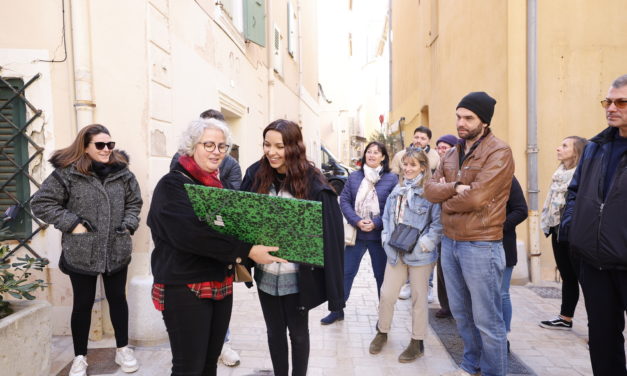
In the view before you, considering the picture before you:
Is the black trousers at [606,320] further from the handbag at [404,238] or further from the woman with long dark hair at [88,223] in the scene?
the woman with long dark hair at [88,223]

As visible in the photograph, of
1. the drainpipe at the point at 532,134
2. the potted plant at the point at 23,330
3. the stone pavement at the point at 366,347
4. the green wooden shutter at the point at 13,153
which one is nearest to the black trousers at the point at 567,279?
the stone pavement at the point at 366,347

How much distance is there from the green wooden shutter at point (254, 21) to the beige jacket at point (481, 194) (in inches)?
245

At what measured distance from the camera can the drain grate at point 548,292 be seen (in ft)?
17.9

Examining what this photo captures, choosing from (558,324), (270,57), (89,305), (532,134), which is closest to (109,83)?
(89,305)

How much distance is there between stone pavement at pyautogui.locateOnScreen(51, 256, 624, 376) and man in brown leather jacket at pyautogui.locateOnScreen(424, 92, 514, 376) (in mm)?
761

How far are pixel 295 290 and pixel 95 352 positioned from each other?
234 centimetres

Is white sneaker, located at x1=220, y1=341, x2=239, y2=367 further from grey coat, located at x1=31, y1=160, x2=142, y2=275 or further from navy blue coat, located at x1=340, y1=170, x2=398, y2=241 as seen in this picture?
navy blue coat, located at x1=340, y1=170, x2=398, y2=241

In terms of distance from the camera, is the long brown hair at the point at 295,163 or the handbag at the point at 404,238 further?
the handbag at the point at 404,238

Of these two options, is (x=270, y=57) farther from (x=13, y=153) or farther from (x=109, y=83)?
(x=13, y=153)

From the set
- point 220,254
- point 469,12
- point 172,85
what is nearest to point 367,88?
point 469,12

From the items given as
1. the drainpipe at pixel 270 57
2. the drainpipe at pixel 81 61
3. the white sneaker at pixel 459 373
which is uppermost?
the drainpipe at pixel 270 57

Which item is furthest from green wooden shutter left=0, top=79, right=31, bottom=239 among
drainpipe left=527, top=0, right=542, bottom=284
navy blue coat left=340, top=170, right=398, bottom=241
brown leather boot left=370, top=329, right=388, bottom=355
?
drainpipe left=527, top=0, right=542, bottom=284

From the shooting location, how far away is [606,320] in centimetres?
250

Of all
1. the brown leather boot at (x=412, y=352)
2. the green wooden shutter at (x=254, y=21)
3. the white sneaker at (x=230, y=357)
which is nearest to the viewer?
the white sneaker at (x=230, y=357)
